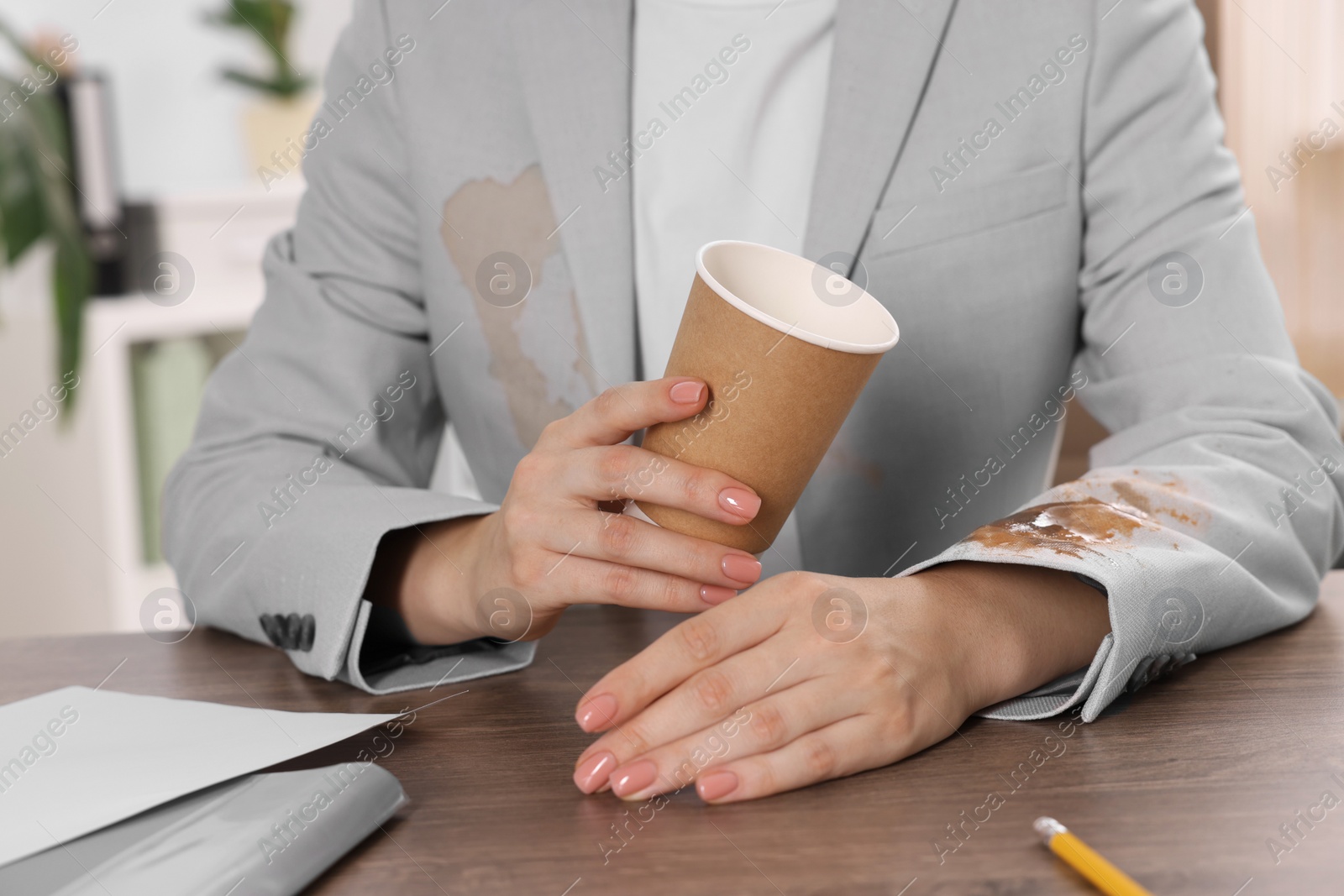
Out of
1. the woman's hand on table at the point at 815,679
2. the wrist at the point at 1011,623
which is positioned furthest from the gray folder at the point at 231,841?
the wrist at the point at 1011,623

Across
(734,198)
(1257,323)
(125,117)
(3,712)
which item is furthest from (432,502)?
(125,117)

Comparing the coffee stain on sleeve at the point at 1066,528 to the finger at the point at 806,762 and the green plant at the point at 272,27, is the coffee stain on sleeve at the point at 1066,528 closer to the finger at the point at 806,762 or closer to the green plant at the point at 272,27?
the finger at the point at 806,762

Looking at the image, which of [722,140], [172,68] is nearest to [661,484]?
[722,140]

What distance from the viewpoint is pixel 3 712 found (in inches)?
26.3

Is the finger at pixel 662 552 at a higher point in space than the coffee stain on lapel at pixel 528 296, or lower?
lower

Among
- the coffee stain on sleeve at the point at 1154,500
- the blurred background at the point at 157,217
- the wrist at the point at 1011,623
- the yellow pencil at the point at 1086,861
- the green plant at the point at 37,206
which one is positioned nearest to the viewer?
the yellow pencil at the point at 1086,861

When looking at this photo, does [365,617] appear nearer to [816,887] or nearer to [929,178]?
[816,887]

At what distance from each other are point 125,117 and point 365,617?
107 inches

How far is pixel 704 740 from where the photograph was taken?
56cm

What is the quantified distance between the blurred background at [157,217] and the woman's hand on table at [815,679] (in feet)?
7.40

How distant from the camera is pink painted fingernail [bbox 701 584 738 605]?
25.4 inches

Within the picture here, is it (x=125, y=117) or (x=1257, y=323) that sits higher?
(x=125, y=117)

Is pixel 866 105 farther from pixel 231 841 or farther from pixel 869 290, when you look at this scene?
pixel 231 841

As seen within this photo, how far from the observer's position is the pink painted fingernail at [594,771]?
1.77 ft
